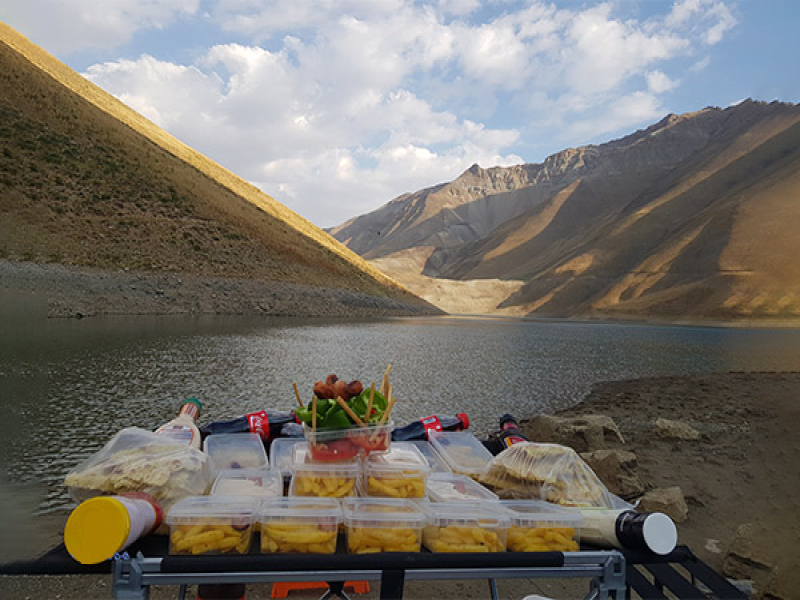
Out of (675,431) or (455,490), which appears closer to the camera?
(455,490)

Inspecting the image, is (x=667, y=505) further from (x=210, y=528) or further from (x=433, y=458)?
(x=210, y=528)

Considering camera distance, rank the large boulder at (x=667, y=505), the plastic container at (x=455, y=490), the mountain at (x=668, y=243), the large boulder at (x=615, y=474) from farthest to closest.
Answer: the mountain at (x=668, y=243) < the large boulder at (x=615, y=474) < the large boulder at (x=667, y=505) < the plastic container at (x=455, y=490)

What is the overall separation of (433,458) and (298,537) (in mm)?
1461

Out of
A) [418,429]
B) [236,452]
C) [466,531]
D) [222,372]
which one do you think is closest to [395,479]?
[466,531]

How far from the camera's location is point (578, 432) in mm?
10570

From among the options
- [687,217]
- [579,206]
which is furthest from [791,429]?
[579,206]

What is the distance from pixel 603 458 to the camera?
8.25 m

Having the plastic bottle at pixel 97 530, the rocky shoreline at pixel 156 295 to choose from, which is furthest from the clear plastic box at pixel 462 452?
the rocky shoreline at pixel 156 295

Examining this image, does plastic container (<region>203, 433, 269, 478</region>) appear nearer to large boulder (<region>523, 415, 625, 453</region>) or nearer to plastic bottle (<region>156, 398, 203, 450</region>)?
plastic bottle (<region>156, 398, 203, 450</region>)

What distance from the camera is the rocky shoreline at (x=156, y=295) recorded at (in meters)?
33.0

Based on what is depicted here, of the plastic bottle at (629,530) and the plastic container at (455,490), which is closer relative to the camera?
the plastic bottle at (629,530)

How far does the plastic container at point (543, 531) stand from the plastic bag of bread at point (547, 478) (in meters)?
0.28

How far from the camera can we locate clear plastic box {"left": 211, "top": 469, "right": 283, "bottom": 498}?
2691mm

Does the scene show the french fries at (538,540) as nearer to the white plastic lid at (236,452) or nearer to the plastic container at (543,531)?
the plastic container at (543,531)
